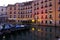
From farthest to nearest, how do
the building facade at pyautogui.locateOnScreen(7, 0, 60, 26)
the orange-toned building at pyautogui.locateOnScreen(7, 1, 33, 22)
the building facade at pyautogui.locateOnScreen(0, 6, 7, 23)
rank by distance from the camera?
the building facade at pyautogui.locateOnScreen(0, 6, 7, 23) < the orange-toned building at pyautogui.locateOnScreen(7, 1, 33, 22) < the building facade at pyautogui.locateOnScreen(7, 0, 60, 26)

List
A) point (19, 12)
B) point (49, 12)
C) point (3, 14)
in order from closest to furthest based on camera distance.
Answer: point (49, 12) → point (19, 12) → point (3, 14)

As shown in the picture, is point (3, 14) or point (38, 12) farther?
point (3, 14)

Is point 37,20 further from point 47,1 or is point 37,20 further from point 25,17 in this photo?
point 25,17

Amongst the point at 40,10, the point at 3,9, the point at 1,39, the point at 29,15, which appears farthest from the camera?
the point at 3,9

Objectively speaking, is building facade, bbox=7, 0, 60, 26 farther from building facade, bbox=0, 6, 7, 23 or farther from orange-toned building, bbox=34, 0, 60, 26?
building facade, bbox=0, 6, 7, 23

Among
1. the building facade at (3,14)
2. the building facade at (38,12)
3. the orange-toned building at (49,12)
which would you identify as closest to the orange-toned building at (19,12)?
the building facade at (38,12)

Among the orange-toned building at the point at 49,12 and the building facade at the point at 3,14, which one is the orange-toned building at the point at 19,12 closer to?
the building facade at the point at 3,14

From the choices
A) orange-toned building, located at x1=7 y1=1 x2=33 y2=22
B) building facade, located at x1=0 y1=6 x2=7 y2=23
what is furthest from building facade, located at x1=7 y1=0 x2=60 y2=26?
building facade, located at x1=0 y1=6 x2=7 y2=23

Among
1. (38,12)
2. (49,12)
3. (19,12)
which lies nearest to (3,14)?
(19,12)

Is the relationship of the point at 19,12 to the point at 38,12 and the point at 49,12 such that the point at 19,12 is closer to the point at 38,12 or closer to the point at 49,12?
the point at 38,12

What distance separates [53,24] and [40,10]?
477 inches

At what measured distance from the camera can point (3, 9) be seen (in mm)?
93312

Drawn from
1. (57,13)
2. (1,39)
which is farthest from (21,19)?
(1,39)

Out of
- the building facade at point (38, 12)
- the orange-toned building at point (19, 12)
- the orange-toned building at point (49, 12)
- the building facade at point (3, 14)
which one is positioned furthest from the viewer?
the building facade at point (3, 14)
